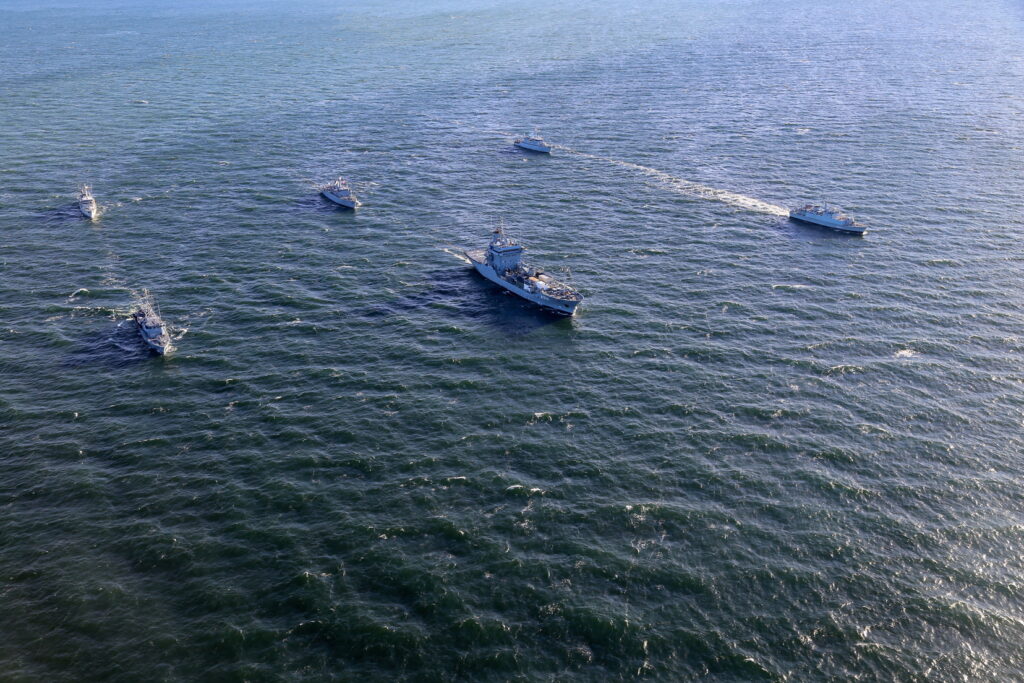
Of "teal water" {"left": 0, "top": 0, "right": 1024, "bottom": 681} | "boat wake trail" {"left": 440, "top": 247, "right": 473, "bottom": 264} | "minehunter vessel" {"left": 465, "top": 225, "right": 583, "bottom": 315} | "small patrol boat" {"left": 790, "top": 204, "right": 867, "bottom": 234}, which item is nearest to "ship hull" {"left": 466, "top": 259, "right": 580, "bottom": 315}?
"minehunter vessel" {"left": 465, "top": 225, "right": 583, "bottom": 315}

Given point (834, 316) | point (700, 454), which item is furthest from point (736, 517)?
point (834, 316)

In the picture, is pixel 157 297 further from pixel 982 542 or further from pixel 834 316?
pixel 982 542

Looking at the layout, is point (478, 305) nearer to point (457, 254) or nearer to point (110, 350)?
point (457, 254)

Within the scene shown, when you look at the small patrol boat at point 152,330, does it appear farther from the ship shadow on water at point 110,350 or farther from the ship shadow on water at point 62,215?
the ship shadow on water at point 62,215

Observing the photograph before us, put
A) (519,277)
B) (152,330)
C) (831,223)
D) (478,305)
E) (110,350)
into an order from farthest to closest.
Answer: (831,223) < (519,277) < (478,305) < (110,350) < (152,330)

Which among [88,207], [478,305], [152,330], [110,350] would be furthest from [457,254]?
[88,207]

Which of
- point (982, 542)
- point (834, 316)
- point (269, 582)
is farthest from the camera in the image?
point (834, 316)
